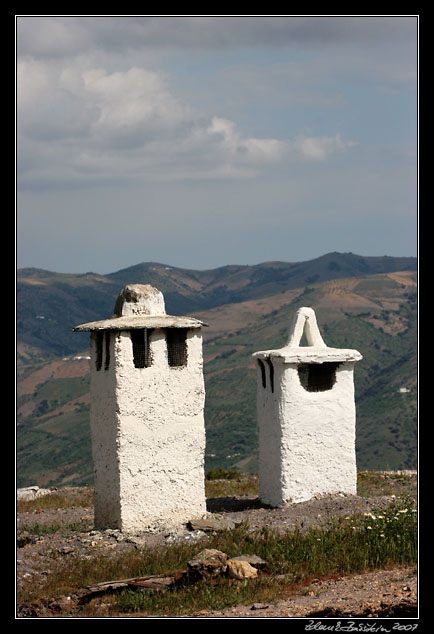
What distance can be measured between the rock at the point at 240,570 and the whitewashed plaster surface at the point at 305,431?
469 cm

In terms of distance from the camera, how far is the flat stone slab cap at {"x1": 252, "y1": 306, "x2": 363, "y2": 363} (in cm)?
1762

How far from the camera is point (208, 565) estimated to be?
40.8 ft

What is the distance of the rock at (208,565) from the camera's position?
40.6 feet

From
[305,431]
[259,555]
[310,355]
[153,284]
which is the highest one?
[153,284]

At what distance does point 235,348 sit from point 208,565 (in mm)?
79273

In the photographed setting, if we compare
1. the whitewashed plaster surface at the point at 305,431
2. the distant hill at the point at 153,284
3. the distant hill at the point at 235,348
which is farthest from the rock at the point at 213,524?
the distant hill at the point at 153,284

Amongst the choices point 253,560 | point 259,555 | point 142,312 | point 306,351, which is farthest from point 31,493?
point 253,560

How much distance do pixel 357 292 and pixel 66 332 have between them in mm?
55147

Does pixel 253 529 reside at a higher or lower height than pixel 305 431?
lower

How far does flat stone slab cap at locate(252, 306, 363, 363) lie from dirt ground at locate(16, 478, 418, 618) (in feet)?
8.47

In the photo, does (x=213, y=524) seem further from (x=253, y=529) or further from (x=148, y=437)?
(x=148, y=437)

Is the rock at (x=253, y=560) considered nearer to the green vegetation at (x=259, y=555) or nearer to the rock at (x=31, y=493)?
the green vegetation at (x=259, y=555)

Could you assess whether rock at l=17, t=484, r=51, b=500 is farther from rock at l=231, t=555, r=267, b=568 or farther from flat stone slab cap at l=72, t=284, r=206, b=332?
rock at l=231, t=555, r=267, b=568

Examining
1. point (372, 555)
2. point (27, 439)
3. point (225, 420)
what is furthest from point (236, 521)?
point (27, 439)
